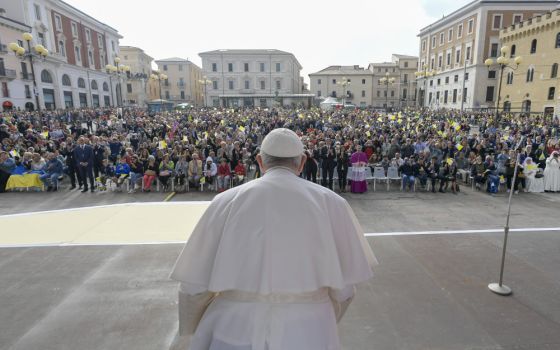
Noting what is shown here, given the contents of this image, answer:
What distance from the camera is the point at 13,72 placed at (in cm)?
3688

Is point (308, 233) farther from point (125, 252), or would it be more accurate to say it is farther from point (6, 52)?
point (6, 52)

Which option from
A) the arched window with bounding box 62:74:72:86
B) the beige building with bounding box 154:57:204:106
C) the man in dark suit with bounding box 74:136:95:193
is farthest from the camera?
the beige building with bounding box 154:57:204:106

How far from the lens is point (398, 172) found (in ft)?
40.5

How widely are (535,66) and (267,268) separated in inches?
1882

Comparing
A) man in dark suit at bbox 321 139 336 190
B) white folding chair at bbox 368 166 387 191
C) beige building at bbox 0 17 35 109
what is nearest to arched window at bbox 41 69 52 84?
beige building at bbox 0 17 35 109

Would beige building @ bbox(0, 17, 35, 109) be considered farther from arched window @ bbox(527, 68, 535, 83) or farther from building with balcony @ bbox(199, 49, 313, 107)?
arched window @ bbox(527, 68, 535, 83)

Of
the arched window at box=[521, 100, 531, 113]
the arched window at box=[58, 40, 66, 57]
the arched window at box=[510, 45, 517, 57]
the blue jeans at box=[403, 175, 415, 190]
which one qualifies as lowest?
the blue jeans at box=[403, 175, 415, 190]

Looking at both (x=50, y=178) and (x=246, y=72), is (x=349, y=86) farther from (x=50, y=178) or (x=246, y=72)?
(x=50, y=178)

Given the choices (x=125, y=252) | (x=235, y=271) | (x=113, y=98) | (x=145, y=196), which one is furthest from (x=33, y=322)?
(x=113, y=98)

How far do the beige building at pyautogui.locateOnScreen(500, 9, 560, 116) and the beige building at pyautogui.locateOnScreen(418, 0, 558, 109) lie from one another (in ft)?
14.3

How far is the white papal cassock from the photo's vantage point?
179 cm

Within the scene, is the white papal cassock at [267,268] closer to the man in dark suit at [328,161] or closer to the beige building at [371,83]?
the man in dark suit at [328,161]

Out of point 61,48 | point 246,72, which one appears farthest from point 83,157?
point 246,72

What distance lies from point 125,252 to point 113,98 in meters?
63.3
